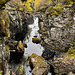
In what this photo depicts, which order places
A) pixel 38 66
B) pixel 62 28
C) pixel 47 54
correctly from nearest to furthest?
pixel 38 66, pixel 47 54, pixel 62 28

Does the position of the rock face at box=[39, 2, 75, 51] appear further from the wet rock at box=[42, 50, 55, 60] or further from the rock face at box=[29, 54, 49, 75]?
the rock face at box=[29, 54, 49, 75]

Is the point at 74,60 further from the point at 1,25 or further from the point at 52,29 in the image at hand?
the point at 1,25

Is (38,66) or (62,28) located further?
(62,28)

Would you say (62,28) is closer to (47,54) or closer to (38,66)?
(47,54)

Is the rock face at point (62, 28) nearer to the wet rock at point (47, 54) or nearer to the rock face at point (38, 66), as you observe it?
the wet rock at point (47, 54)

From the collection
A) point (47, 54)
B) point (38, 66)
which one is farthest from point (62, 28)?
point (38, 66)

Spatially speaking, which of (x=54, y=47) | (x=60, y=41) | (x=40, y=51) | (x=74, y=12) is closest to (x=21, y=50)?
(x=40, y=51)

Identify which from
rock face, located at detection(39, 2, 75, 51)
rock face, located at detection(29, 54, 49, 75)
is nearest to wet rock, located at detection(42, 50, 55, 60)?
rock face, located at detection(39, 2, 75, 51)

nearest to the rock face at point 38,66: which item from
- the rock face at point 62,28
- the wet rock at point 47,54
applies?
the wet rock at point 47,54

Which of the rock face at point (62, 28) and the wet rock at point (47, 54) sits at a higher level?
the rock face at point (62, 28)

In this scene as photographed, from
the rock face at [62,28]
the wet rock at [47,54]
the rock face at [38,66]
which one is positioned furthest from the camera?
the rock face at [62,28]

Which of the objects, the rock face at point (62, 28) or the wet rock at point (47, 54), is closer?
the wet rock at point (47, 54)

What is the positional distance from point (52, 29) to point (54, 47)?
540 cm

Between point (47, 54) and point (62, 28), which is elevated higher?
point (62, 28)
